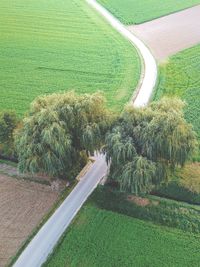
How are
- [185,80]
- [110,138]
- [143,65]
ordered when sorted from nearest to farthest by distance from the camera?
1. [110,138]
2. [185,80]
3. [143,65]

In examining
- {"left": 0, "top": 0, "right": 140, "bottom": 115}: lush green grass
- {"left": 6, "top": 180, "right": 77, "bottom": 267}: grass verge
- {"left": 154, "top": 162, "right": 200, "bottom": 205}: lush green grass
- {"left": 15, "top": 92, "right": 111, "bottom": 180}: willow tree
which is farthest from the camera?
{"left": 0, "top": 0, "right": 140, "bottom": 115}: lush green grass

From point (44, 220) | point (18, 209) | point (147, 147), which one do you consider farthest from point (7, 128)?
point (147, 147)

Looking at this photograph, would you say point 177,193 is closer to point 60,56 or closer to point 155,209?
point 155,209

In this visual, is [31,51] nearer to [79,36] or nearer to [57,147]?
[79,36]

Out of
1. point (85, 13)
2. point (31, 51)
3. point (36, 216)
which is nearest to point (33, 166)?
point (36, 216)

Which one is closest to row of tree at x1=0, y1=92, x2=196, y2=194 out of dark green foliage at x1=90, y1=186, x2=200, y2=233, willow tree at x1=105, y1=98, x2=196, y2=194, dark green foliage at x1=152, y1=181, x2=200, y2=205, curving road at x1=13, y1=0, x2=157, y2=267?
willow tree at x1=105, y1=98, x2=196, y2=194

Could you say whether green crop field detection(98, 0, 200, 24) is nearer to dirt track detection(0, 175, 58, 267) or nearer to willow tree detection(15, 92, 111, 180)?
willow tree detection(15, 92, 111, 180)
